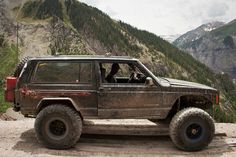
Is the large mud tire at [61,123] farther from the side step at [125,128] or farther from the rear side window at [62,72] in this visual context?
the side step at [125,128]

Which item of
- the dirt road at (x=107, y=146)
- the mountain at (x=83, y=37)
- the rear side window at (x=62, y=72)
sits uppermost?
the mountain at (x=83, y=37)

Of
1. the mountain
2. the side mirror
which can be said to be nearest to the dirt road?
the side mirror

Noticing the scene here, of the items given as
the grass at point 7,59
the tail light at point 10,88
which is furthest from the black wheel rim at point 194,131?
the grass at point 7,59

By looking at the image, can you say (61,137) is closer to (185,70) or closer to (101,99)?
(101,99)

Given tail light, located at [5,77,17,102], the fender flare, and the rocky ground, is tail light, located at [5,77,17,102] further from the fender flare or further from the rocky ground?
the rocky ground

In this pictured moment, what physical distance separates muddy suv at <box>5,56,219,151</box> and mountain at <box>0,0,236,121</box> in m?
58.8

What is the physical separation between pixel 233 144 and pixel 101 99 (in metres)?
3.48

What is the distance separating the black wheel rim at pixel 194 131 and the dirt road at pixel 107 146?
14.8 inches

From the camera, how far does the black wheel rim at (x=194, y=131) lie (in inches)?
402

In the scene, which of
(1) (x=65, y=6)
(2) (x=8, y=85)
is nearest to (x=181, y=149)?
(2) (x=8, y=85)

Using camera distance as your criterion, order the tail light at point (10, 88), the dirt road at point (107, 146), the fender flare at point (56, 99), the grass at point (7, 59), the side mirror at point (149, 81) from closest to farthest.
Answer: the dirt road at point (107, 146) → the fender flare at point (56, 99) → the side mirror at point (149, 81) → the tail light at point (10, 88) → the grass at point (7, 59)

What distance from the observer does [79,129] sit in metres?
9.95

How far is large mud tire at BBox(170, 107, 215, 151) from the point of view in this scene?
1009 cm

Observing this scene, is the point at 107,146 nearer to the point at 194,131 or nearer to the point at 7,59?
the point at 194,131
